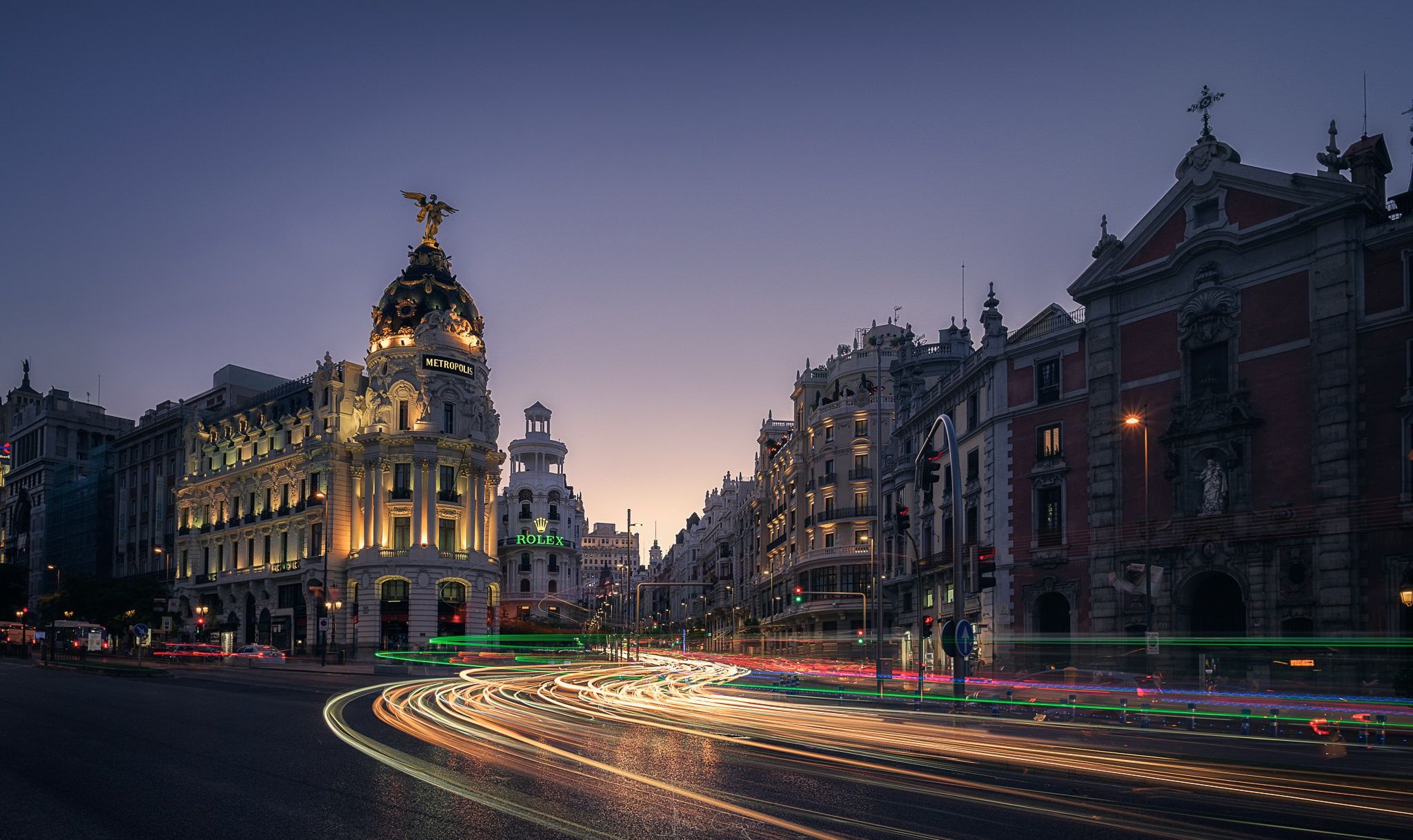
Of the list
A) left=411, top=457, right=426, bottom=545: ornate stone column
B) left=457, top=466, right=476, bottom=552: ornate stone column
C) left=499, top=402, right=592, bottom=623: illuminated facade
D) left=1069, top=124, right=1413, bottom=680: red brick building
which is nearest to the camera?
left=1069, top=124, right=1413, bottom=680: red brick building

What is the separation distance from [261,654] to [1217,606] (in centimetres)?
5229

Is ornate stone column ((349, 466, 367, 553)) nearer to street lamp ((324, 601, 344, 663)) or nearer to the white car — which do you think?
street lamp ((324, 601, 344, 663))

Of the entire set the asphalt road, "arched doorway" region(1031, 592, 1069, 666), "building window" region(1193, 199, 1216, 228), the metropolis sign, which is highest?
"building window" region(1193, 199, 1216, 228)

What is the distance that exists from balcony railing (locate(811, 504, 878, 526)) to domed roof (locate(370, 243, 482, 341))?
29.9m

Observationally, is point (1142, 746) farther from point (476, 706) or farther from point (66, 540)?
point (66, 540)

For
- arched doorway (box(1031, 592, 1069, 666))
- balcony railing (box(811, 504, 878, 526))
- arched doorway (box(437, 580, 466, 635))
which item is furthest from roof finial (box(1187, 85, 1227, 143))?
arched doorway (box(437, 580, 466, 635))

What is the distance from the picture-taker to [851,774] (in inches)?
664

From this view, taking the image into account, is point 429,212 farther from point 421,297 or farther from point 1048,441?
point 1048,441

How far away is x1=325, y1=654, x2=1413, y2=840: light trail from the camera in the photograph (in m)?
13.0

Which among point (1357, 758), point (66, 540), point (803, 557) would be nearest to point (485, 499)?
point (803, 557)

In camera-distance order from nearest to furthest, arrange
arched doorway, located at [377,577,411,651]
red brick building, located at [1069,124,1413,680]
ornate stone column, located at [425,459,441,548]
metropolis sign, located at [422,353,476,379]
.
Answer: red brick building, located at [1069,124,1413,680]
arched doorway, located at [377,577,411,651]
ornate stone column, located at [425,459,441,548]
metropolis sign, located at [422,353,476,379]

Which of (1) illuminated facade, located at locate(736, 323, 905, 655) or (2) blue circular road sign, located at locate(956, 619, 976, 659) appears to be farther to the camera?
(1) illuminated facade, located at locate(736, 323, 905, 655)

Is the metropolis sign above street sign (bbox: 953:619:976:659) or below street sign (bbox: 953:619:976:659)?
above

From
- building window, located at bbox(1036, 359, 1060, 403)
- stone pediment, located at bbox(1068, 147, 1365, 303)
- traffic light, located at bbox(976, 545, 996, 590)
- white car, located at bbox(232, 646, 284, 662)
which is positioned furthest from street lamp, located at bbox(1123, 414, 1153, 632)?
white car, located at bbox(232, 646, 284, 662)
